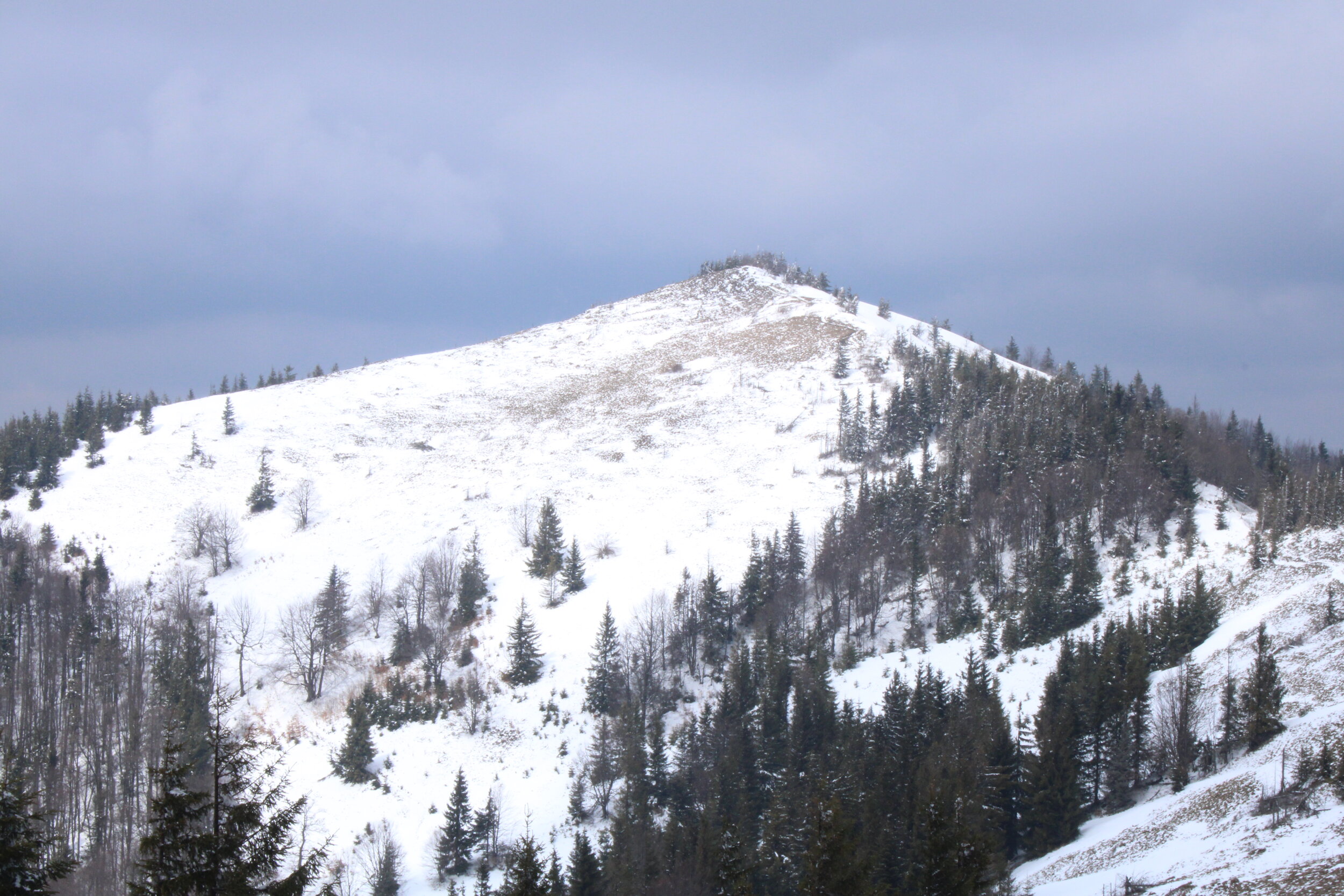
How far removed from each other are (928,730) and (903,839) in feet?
41.5

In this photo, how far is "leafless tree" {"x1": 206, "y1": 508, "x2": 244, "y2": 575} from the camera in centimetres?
8288

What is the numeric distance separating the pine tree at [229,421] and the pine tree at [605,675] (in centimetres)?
7690

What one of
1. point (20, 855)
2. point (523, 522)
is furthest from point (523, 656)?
point (20, 855)

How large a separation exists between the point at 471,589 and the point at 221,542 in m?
31.7

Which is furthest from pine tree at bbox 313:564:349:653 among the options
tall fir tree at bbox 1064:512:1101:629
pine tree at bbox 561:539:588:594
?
tall fir tree at bbox 1064:512:1101:629

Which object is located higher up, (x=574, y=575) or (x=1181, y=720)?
(x=574, y=575)

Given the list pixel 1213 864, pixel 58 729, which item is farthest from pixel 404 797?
pixel 1213 864

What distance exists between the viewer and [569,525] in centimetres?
8906

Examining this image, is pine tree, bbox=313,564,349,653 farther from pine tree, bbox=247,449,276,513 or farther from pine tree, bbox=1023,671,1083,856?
pine tree, bbox=1023,671,1083,856

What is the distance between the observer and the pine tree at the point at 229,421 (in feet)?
369

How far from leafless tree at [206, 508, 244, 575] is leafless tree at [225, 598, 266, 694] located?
26.0ft

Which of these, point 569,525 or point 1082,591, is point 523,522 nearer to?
point 569,525

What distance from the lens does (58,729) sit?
216 ft

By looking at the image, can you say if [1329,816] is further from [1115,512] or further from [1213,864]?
[1115,512]
